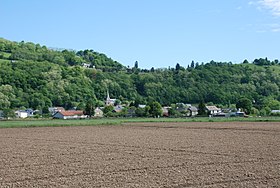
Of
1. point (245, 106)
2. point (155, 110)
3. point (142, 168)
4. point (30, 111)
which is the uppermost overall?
point (245, 106)

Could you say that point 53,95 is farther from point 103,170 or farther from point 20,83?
point 103,170

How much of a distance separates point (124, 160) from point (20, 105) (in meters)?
145

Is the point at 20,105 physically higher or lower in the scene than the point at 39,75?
lower

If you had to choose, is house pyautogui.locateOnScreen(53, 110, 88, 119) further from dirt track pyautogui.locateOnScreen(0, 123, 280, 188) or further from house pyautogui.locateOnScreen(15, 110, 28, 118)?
dirt track pyautogui.locateOnScreen(0, 123, 280, 188)

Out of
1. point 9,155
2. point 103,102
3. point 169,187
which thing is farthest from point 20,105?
point 169,187

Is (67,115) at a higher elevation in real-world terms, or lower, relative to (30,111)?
lower

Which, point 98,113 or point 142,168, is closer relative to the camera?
point 142,168

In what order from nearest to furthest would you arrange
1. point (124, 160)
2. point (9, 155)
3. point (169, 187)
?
point (169, 187) → point (124, 160) → point (9, 155)

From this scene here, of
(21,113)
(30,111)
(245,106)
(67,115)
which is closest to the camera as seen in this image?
(67,115)

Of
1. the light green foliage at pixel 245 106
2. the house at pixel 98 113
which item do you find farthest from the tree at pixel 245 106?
the house at pixel 98 113

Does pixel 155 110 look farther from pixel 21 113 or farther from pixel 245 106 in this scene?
pixel 21 113

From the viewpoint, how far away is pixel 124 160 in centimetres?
2409

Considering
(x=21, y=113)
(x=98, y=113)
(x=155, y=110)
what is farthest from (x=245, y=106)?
(x=21, y=113)

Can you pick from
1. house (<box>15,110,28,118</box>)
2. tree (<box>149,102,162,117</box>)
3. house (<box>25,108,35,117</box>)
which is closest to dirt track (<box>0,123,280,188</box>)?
tree (<box>149,102,162,117</box>)
